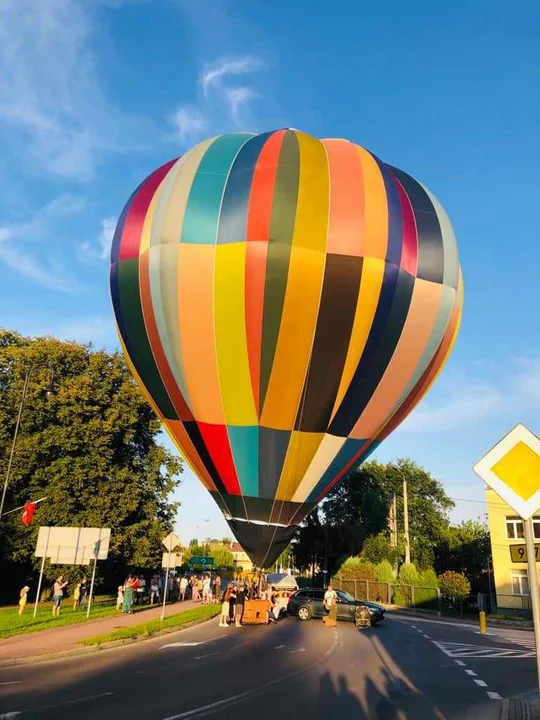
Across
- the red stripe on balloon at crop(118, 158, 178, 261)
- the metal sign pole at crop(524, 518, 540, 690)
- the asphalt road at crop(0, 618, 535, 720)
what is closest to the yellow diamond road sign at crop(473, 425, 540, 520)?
the metal sign pole at crop(524, 518, 540, 690)

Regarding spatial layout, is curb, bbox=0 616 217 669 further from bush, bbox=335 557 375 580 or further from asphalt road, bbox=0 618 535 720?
bush, bbox=335 557 375 580

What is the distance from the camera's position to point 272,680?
9883 mm

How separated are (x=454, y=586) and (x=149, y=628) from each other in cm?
2480

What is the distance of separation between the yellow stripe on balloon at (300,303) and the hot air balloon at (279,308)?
0.11 feet

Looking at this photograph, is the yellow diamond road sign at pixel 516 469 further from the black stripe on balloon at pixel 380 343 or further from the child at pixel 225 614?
the child at pixel 225 614

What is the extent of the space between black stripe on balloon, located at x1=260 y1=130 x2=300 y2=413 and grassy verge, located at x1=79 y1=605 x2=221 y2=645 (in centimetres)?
738

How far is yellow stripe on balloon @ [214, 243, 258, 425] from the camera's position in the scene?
13422mm

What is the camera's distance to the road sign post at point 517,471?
15.0ft

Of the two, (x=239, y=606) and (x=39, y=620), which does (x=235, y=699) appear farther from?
(x=39, y=620)

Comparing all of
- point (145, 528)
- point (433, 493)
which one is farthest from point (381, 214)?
point (433, 493)

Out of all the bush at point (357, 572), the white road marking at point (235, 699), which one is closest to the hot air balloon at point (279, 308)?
the white road marking at point (235, 699)

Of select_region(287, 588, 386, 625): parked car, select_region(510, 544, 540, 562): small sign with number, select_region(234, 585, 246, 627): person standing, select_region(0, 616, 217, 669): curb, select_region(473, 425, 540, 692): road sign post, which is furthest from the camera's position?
select_region(287, 588, 386, 625): parked car

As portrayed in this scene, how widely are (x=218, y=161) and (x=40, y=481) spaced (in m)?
23.6

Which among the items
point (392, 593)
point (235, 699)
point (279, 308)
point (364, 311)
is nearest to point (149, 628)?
point (235, 699)
